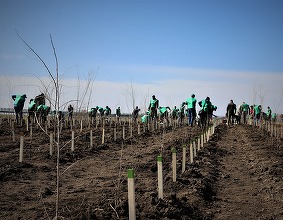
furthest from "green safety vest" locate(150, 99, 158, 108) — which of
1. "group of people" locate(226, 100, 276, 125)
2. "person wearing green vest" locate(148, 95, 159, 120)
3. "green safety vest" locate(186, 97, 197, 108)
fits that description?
"group of people" locate(226, 100, 276, 125)

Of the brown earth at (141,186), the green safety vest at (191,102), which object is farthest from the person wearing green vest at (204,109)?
the brown earth at (141,186)

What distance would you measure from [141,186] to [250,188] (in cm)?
218

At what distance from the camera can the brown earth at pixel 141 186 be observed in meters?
4.02

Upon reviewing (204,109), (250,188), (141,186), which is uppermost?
(204,109)

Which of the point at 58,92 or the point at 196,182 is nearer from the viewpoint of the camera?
the point at 58,92

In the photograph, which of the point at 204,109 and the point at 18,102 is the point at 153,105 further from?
the point at 18,102

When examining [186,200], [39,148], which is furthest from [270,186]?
[39,148]

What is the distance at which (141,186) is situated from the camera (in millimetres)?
5555

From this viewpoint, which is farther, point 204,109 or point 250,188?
point 204,109

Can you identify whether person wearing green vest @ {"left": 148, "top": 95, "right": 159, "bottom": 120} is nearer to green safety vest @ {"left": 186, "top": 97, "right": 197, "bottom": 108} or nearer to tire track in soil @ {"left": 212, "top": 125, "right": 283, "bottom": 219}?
green safety vest @ {"left": 186, "top": 97, "right": 197, "bottom": 108}

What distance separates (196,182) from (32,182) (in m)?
3.22

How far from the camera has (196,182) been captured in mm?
5672

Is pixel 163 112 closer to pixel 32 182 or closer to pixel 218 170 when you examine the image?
pixel 218 170

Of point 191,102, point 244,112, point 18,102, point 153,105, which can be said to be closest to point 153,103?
point 153,105
